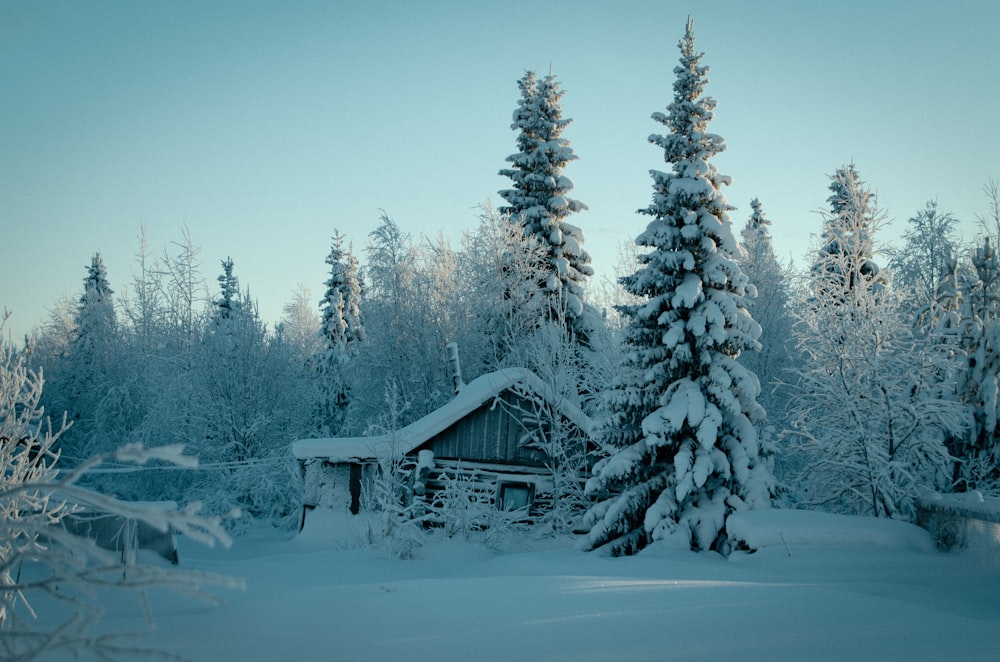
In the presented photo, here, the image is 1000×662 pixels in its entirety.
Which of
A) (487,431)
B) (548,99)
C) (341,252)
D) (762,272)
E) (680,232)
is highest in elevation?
(548,99)

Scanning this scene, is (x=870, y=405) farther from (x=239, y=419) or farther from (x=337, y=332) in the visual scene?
(x=337, y=332)

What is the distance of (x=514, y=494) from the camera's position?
60.5 feet

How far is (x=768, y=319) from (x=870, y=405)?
1583cm

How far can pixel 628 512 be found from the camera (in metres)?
14.9

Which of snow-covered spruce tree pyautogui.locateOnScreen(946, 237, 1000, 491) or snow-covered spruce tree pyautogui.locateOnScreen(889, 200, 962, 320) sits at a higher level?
snow-covered spruce tree pyautogui.locateOnScreen(889, 200, 962, 320)

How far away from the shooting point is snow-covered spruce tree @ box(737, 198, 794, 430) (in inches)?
1161

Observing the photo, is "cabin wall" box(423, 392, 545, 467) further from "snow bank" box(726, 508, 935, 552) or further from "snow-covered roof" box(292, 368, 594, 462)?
"snow bank" box(726, 508, 935, 552)

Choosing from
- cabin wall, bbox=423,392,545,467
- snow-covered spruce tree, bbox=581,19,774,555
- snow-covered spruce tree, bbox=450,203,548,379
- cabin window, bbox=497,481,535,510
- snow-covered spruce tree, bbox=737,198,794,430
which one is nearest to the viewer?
snow-covered spruce tree, bbox=581,19,774,555

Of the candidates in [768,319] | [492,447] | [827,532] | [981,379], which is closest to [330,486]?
[492,447]

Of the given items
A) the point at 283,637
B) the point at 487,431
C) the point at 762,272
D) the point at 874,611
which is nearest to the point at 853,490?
the point at 487,431

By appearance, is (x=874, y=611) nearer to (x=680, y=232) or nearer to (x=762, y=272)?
(x=680, y=232)

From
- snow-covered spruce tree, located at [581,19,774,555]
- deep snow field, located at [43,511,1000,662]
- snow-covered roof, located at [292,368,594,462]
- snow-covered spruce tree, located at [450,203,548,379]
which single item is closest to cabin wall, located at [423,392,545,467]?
snow-covered roof, located at [292,368,594,462]

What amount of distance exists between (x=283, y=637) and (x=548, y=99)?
2383 cm

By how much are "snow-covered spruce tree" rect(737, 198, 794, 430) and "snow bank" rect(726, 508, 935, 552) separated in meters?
17.3
